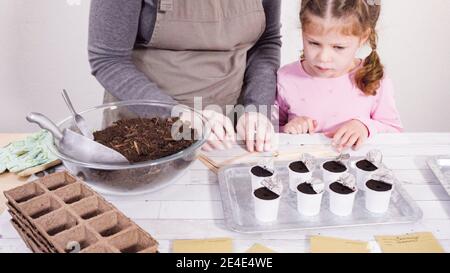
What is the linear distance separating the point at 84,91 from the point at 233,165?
1508mm

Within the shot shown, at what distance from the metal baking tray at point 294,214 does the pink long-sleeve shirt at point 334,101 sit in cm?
56

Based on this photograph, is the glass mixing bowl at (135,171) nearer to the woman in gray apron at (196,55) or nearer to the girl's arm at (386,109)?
the woman in gray apron at (196,55)

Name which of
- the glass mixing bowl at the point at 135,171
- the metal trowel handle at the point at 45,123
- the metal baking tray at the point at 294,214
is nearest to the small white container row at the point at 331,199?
the metal baking tray at the point at 294,214

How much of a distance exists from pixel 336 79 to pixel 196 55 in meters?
0.49

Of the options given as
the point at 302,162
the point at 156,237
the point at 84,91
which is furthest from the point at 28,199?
the point at 84,91

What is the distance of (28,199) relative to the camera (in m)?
1.03

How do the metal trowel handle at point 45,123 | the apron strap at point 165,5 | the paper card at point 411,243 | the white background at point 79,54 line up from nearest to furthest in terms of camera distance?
the paper card at point 411,243, the metal trowel handle at point 45,123, the apron strap at point 165,5, the white background at point 79,54

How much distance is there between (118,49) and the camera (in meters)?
1.41

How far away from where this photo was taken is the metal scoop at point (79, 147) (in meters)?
1.05

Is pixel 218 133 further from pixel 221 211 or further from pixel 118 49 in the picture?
pixel 118 49

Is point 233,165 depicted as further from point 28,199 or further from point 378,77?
point 378,77

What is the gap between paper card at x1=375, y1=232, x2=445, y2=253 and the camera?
0.95 metres

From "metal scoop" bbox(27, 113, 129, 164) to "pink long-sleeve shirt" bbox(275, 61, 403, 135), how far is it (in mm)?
835

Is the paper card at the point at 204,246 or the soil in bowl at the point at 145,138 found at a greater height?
the soil in bowl at the point at 145,138
